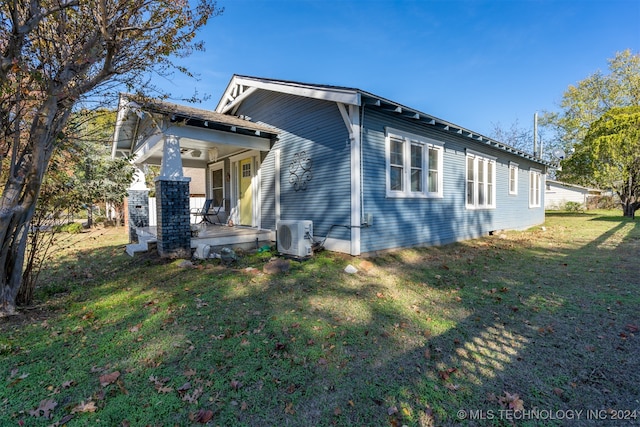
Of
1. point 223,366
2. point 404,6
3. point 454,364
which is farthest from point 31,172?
point 404,6

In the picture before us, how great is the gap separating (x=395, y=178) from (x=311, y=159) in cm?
218

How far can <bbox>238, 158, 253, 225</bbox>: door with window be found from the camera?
9.52m

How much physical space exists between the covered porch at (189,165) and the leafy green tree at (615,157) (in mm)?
18430

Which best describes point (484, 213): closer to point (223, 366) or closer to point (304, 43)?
point (304, 43)

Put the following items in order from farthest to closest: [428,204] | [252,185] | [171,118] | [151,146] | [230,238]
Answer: [252,185], [428,204], [151,146], [230,238], [171,118]

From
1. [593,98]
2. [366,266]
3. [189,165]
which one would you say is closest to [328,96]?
[366,266]

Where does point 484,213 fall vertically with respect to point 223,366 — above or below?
above

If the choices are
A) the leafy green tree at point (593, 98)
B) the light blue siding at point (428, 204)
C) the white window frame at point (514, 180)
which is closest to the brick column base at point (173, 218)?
the light blue siding at point (428, 204)

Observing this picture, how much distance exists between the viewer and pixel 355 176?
20.8 feet

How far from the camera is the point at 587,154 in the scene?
17.0m

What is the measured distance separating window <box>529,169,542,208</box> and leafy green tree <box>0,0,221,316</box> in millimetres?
15914

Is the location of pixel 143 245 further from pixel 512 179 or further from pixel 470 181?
pixel 512 179

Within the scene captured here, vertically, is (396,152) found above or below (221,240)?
above

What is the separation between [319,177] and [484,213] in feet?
22.8
